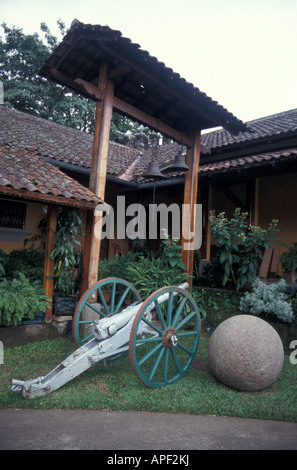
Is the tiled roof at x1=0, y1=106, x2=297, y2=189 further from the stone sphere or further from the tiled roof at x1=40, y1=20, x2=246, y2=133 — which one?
the stone sphere

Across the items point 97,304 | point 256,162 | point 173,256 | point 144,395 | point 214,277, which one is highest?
point 256,162

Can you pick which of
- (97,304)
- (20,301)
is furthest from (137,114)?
(20,301)

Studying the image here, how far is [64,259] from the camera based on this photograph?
5.38m

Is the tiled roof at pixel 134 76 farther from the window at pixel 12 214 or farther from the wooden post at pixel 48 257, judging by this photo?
the window at pixel 12 214

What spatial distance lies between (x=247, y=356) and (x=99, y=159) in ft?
11.4

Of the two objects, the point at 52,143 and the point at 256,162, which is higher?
the point at 52,143

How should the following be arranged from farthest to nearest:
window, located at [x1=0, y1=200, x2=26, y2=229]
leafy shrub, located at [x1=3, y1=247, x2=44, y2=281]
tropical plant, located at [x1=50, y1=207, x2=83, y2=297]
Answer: window, located at [x1=0, y1=200, x2=26, y2=229], leafy shrub, located at [x1=3, y1=247, x2=44, y2=281], tropical plant, located at [x1=50, y1=207, x2=83, y2=297]

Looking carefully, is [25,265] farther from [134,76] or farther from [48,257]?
[134,76]

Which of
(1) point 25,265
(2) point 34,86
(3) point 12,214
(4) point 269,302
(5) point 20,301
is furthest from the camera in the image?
(2) point 34,86

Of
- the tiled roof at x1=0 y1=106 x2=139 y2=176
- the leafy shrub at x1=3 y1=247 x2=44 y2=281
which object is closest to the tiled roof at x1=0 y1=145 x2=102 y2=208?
the tiled roof at x1=0 y1=106 x2=139 y2=176

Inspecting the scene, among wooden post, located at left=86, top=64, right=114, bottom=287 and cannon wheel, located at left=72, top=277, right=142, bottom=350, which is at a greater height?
wooden post, located at left=86, top=64, right=114, bottom=287

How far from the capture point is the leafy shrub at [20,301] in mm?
4598

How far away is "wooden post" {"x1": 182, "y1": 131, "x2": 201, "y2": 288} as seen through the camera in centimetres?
624

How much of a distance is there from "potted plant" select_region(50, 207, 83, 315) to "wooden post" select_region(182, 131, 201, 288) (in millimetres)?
1977
